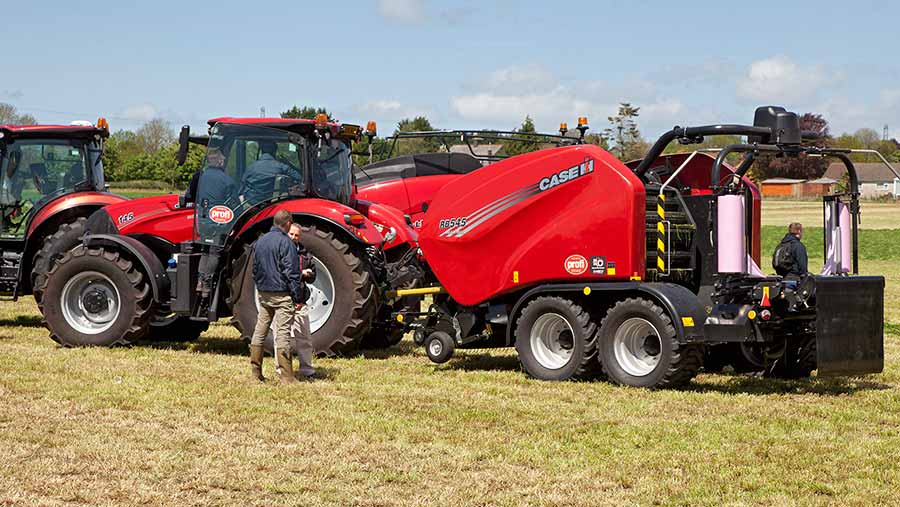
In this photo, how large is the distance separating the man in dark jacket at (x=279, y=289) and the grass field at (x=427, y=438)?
0.38m

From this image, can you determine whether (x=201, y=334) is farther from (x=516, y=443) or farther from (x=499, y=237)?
(x=516, y=443)

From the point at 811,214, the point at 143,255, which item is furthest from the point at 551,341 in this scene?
the point at 811,214

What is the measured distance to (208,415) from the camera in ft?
32.2

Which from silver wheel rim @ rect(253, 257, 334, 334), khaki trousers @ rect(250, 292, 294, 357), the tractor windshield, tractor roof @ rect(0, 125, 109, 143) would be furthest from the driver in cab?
tractor roof @ rect(0, 125, 109, 143)

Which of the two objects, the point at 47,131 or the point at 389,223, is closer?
the point at 389,223

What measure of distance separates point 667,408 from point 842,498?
3.11 m

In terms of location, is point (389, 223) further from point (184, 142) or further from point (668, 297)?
point (668, 297)

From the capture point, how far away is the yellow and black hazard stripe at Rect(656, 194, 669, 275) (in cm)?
1147

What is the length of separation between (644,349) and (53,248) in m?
7.86

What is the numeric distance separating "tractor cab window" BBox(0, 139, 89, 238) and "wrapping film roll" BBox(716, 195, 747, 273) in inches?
379

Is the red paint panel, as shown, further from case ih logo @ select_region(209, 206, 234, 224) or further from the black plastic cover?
the black plastic cover

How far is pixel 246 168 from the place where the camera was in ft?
45.7

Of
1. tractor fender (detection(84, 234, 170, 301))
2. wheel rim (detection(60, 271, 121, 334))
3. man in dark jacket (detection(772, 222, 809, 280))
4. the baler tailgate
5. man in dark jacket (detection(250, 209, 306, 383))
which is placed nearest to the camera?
the baler tailgate

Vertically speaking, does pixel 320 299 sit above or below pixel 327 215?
below
